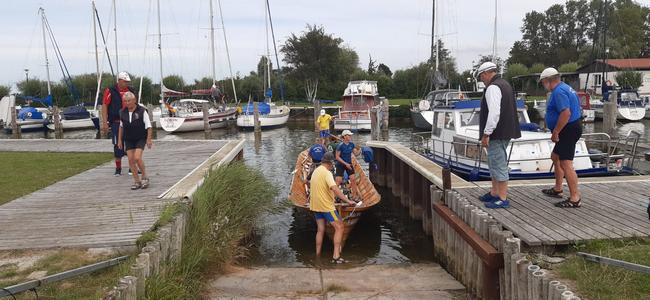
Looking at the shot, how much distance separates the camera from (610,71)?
49.3m

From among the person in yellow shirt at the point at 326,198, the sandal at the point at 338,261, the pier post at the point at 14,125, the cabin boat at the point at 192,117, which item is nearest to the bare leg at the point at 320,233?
the person in yellow shirt at the point at 326,198

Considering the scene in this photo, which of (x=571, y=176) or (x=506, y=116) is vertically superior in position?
(x=506, y=116)

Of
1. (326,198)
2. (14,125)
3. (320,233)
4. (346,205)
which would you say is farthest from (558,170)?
(14,125)

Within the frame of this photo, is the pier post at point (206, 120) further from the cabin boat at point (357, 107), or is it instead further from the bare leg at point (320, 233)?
the bare leg at point (320, 233)

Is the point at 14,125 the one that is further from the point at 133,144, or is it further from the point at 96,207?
the point at 96,207

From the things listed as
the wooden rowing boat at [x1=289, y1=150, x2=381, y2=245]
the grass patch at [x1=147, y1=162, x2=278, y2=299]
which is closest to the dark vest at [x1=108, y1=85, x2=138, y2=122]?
the grass patch at [x1=147, y1=162, x2=278, y2=299]

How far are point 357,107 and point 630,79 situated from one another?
2547 cm

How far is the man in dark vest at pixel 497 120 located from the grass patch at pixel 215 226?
4009 millimetres

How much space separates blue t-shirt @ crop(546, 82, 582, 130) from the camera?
7.16 metres

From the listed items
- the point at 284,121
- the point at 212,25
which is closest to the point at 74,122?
the point at 212,25

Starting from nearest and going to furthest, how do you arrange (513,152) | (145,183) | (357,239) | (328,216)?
(328,216)
(145,183)
(357,239)
(513,152)

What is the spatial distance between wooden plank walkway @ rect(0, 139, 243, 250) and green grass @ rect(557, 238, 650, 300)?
16.0 feet

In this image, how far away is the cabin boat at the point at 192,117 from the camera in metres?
37.1

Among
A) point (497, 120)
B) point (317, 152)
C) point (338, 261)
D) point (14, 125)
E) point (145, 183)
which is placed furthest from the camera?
point (14, 125)
